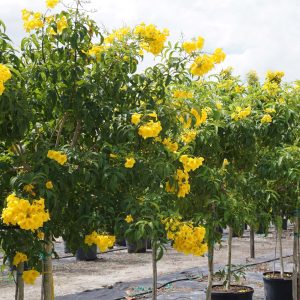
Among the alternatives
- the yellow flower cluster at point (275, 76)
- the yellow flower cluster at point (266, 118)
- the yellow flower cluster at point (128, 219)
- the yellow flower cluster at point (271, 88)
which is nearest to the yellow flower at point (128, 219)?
Result: the yellow flower cluster at point (128, 219)

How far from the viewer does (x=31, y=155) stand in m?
2.62

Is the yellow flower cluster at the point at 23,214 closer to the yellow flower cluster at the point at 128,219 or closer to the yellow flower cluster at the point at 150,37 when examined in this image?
the yellow flower cluster at the point at 128,219

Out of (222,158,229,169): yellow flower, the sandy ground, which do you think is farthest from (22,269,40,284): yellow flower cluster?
the sandy ground

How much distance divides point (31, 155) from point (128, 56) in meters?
0.71

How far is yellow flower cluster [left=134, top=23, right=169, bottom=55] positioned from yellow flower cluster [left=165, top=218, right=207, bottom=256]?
0.95 m

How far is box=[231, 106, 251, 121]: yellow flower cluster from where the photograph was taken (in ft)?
12.9

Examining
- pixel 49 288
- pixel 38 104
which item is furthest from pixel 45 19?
pixel 49 288

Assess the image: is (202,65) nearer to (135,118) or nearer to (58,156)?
(135,118)

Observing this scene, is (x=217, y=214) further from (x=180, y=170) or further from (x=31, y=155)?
(x=31, y=155)

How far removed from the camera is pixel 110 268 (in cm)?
923

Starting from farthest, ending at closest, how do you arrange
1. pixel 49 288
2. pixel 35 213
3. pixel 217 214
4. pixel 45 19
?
pixel 217 214 → pixel 49 288 → pixel 45 19 → pixel 35 213

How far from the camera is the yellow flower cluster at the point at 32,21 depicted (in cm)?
258

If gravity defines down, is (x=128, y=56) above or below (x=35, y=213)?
above

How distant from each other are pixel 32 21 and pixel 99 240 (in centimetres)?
115
